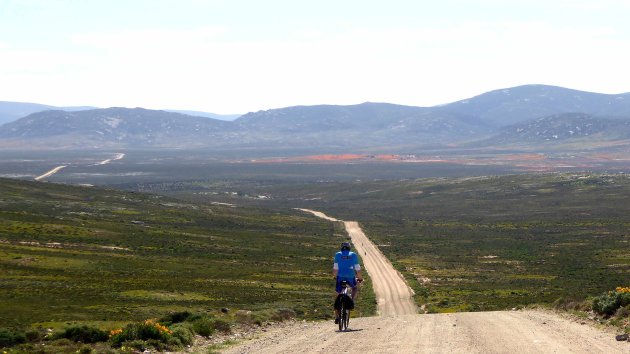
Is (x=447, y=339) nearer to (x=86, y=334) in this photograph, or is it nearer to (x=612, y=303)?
(x=612, y=303)

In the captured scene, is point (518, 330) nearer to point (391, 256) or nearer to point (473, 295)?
point (473, 295)

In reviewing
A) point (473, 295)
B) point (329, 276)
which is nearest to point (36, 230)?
point (329, 276)

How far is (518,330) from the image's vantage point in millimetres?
25203

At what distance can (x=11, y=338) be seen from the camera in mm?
29172

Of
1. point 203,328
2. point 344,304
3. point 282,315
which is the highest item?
point 344,304

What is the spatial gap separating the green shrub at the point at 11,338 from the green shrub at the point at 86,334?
2.70m

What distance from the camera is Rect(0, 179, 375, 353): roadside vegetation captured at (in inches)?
1275

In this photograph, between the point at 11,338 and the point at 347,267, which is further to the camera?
the point at 11,338

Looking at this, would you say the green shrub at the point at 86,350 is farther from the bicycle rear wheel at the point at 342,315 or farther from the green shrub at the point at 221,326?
the bicycle rear wheel at the point at 342,315

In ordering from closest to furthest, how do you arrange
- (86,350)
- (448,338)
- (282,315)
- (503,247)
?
(448,338) → (86,350) → (282,315) → (503,247)

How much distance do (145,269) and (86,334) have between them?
52.7 metres

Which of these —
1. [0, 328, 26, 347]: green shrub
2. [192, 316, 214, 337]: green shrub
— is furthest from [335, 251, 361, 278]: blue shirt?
[0, 328, 26, 347]: green shrub

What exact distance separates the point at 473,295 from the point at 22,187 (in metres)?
141

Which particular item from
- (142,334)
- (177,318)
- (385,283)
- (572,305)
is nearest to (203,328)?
(142,334)
